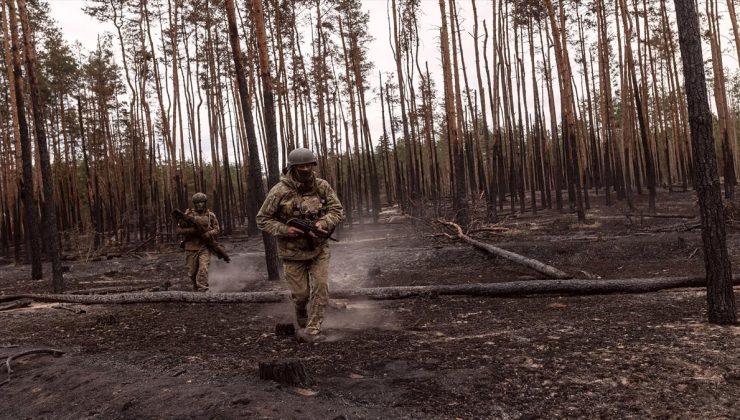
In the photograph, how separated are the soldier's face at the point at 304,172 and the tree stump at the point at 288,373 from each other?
205cm

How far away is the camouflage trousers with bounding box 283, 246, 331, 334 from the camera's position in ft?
15.4

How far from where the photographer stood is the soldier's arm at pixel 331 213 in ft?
15.5

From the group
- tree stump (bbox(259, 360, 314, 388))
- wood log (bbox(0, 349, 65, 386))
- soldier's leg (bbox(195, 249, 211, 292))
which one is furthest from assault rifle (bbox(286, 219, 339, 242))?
soldier's leg (bbox(195, 249, 211, 292))

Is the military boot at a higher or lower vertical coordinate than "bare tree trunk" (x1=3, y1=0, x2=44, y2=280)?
lower

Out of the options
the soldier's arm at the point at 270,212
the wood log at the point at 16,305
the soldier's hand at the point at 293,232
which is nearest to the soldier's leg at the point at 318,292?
the soldier's hand at the point at 293,232

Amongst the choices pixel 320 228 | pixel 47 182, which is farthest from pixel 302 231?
pixel 47 182

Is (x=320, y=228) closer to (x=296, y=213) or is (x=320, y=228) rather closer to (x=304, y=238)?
(x=304, y=238)

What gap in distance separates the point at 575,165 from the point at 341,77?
706 inches

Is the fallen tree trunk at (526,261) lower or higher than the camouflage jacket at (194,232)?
lower

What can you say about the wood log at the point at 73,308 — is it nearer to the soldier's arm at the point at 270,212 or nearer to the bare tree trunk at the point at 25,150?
the soldier's arm at the point at 270,212

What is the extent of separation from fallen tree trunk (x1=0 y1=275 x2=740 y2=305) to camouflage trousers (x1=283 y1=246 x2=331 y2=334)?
1.88 m

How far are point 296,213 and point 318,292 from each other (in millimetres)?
829

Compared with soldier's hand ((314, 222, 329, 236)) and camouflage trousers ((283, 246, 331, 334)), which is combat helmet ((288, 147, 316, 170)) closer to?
soldier's hand ((314, 222, 329, 236))

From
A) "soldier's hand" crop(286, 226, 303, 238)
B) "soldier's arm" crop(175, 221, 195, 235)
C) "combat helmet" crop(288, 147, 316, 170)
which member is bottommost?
"soldier's hand" crop(286, 226, 303, 238)
